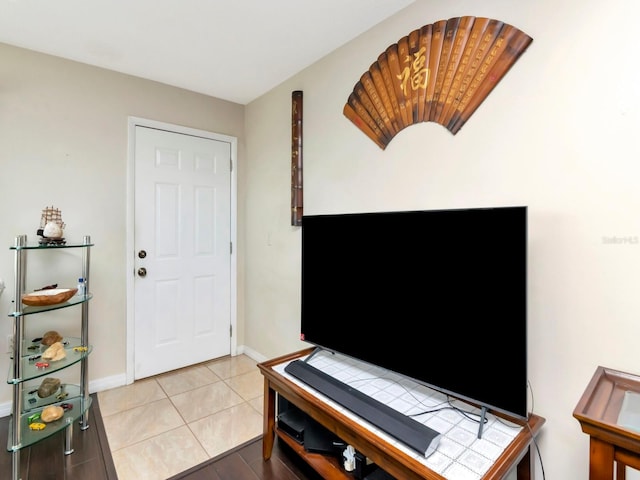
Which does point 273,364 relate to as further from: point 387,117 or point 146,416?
point 387,117

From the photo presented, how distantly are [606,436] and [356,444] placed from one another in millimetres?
775

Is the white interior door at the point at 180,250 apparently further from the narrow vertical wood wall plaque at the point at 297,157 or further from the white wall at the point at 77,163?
the narrow vertical wood wall plaque at the point at 297,157

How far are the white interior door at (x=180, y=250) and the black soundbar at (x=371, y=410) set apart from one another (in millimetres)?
1573

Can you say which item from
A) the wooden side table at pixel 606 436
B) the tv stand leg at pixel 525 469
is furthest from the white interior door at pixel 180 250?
the wooden side table at pixel 606 436

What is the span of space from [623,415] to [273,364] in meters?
1.40

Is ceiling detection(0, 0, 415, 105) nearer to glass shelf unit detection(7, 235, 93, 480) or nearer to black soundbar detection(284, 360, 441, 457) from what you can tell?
glass shelf unit detection(7, 235, 93, 480)

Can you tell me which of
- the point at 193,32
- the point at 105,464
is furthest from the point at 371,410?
the point at 193,32

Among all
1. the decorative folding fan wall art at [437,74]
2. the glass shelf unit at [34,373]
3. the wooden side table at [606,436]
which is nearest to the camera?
the wooden side table at [606,436]

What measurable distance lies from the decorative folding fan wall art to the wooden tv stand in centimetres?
131

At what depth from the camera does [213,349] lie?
9.98 feet

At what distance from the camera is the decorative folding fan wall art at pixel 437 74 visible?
4.49 feet

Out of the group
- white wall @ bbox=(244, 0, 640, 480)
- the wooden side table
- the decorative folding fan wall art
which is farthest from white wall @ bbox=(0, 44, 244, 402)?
the wooden side table

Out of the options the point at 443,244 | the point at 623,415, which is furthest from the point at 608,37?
the point at 623,415

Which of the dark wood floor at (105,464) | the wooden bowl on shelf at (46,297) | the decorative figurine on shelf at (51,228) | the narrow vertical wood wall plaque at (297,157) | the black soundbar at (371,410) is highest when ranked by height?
the narrow vertical wood wall plaque at (297,157)
